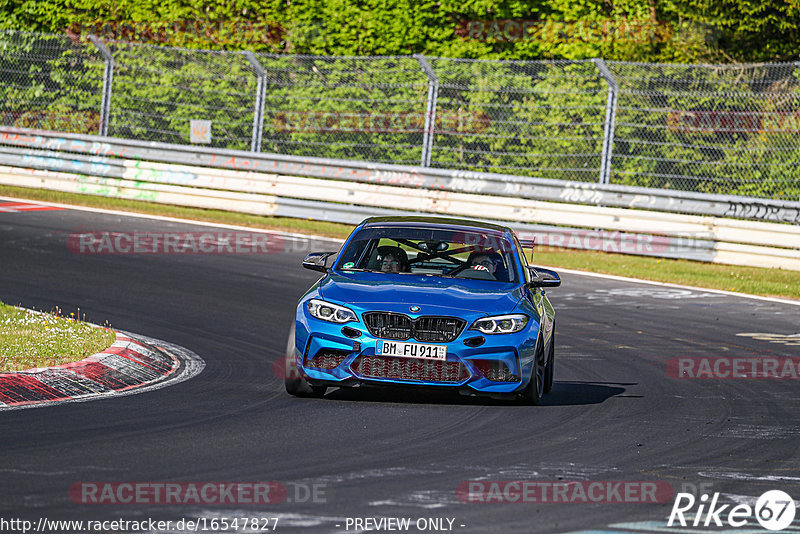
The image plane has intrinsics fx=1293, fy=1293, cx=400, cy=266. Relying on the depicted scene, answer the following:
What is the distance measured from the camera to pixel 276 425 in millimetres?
8383

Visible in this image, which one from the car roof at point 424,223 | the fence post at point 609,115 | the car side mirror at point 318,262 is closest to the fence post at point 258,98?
the fence post at point 609,115

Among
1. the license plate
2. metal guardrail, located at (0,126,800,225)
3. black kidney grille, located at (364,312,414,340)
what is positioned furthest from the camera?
metal guardrail, located at (0,126,800,225)

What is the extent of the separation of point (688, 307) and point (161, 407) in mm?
9058

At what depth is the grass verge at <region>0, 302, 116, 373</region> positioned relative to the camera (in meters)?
9.88

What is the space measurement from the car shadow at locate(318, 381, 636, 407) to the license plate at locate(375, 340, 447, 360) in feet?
0.86

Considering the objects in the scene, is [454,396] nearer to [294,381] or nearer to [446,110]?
[294,381]

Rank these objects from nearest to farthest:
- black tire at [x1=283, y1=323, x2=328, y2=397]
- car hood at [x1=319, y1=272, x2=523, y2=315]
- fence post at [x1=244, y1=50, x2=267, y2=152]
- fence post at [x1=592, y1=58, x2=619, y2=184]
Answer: car hood at [x1=319, y1=272, x2=523, y2=315], black tire at [x1=283, y1=323, x2=328, y2=397], fence post at [x1=592, y1=58, x2=619, y2=184], fence post at [x1=244, y1=50, x2=267, y2=152]

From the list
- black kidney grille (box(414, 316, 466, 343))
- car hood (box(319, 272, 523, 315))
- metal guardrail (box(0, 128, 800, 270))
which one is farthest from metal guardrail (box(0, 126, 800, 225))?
black kidney grille (box(414, 316, 466, 343))

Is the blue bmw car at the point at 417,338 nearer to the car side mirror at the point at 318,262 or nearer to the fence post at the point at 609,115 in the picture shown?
the car side mirror at the point at 318,262

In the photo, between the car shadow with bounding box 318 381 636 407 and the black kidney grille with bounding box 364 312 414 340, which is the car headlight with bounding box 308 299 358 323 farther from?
the car shadow with bounding box 318 381 636 407

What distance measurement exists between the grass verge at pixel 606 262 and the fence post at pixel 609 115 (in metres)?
1.56

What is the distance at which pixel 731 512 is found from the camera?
21.2 feet

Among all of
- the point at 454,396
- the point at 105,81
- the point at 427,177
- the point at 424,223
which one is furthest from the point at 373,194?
the point at 454,396

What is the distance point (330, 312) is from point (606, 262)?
11.3 m
